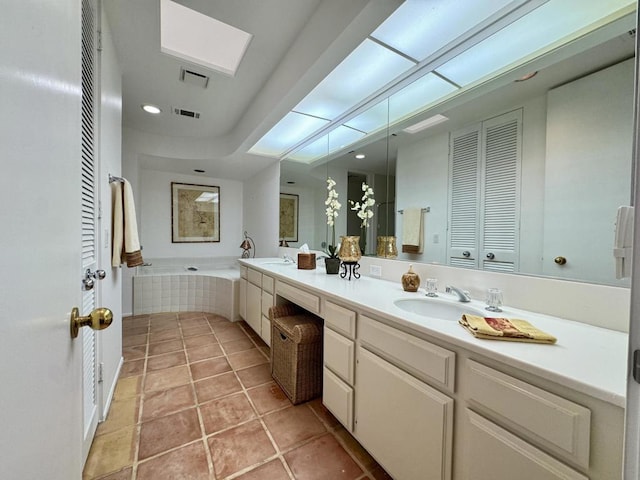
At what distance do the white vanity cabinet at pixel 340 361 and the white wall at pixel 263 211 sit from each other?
222cm

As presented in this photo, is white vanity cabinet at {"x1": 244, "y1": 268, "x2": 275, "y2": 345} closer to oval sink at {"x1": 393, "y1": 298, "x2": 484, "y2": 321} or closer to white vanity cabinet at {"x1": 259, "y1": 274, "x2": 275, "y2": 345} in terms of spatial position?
white vanity cabinet at {"x1": 259, "y1": 274, "x2": 275, "y2": 345}

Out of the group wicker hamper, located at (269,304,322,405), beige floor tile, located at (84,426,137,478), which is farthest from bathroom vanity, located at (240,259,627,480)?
beige floor tile, located at (84,426,137,478)

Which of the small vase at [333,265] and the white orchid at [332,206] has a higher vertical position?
the white orchid at [332,206]

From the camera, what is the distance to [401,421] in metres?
1.07

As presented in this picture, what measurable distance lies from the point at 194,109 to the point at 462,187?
2706 millimetres

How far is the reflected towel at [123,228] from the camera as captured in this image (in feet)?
6.02

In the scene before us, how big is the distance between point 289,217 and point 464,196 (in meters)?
2.20

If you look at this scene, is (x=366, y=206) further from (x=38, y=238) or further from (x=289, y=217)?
(x=38, y=238)

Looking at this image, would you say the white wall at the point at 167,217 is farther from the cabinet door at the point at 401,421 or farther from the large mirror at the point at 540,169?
the cabinet door at the point at 401,421

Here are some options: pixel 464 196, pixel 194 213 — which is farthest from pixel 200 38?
pixel 194 213

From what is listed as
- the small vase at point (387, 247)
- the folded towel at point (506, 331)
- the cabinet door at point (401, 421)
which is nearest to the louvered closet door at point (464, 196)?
the small vase at point (387, 247)

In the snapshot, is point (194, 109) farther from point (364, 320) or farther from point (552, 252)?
point (552, 252)

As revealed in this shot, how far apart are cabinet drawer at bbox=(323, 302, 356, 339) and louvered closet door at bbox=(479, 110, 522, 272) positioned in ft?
2.60

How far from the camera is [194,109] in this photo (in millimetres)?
2727
